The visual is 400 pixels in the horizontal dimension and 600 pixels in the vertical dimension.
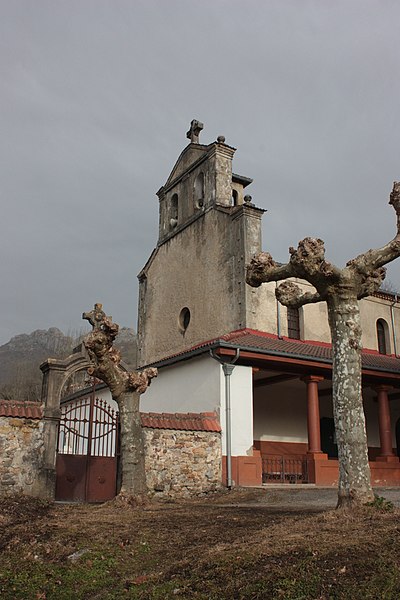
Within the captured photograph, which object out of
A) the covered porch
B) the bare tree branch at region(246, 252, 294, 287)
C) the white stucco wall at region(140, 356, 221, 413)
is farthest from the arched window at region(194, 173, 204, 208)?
the bare tree branch at region(246, 252, 294, 287)

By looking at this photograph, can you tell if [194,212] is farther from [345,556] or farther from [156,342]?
[345,556]

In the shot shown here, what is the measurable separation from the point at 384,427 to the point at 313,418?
11.0 ft

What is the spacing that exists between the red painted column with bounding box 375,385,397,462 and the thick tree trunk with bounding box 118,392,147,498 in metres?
10.0

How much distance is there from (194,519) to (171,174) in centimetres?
1993

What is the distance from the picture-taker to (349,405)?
764 centimetres

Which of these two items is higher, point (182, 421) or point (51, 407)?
point (51, 407)

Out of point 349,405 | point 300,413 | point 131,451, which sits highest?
point 300,413

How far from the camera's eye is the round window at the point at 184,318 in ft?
77.3

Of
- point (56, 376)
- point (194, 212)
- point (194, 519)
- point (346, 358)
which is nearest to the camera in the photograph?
point (346, 358)

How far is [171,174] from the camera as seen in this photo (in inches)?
1040

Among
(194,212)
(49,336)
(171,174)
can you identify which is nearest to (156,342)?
(194,212)

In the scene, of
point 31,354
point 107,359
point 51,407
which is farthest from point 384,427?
point 31,354

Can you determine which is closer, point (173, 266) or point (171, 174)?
point (173, 266)

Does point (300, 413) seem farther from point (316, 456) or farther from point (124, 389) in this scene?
point (124, 389)
